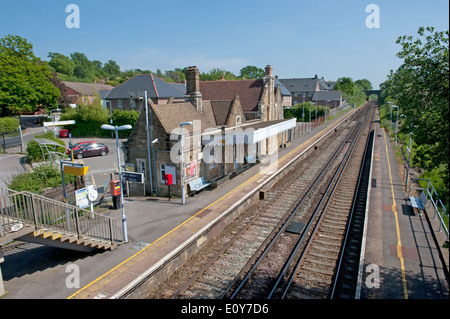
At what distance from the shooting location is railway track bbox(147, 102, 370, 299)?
10.8 meters

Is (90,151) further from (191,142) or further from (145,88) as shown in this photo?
(145,88)

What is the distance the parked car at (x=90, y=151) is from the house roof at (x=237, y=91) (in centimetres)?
1511

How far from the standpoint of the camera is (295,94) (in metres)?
106

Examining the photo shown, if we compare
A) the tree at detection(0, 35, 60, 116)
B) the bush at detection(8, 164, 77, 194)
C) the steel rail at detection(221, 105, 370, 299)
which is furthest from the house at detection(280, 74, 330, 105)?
the bush at detection(8, 164, 77, 194)

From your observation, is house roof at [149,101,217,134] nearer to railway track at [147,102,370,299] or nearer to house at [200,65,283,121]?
railway track at [147,102,370,299]

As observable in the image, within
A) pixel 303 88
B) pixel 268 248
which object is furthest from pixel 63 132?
pixel 303 88

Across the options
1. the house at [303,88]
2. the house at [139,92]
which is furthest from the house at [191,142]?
the house at [303,88]

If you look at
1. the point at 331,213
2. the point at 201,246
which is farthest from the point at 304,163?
the point at 201,246

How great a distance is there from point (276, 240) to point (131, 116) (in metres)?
33.1

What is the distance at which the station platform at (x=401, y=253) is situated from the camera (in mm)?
9664

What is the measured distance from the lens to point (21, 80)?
1684 inches

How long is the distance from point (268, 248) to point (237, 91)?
27.5 m

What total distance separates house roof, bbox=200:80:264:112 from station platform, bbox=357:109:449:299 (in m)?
18.9
